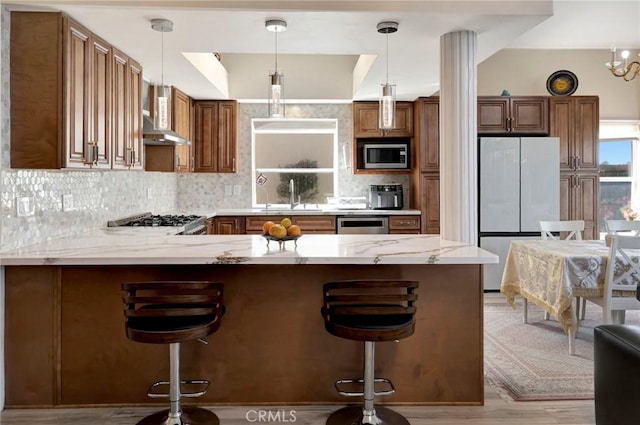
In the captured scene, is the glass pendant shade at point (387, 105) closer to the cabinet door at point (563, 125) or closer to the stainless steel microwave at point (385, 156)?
the stainless steel microwave at point (385, 156)

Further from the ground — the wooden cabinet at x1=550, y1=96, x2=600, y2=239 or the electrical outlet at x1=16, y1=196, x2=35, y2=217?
the wooden cabinet at x1=550, y1=96, x2=600, y2=239

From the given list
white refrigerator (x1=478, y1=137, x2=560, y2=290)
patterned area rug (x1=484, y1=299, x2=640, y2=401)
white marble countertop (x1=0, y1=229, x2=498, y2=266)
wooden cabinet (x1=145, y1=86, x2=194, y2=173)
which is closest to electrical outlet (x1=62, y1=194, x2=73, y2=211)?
white marble countertop (x1=0, y1=229, x2=498, y2=266)

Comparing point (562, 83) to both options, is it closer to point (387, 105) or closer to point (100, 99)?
point (387, 105)

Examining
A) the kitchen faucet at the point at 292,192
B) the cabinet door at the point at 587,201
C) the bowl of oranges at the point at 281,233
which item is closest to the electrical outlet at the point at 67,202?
the bowl of oranges at the point at 281,233

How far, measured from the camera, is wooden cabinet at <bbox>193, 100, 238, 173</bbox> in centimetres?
600

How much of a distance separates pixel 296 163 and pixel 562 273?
383 centimetres

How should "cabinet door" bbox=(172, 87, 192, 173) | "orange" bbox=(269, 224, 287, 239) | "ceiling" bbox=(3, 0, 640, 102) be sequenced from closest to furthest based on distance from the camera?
"orange" bbox=(269, 224, 287, 239) → "ceiling" bbox=(3, 0, 640, 102) → "cabinet door" bbox=(172, 87, 192, 173)

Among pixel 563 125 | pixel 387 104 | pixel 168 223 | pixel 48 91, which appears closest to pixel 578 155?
pixel 563 125

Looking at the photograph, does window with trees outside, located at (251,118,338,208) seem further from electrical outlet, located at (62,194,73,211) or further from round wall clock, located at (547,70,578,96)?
electrical outlet, located at (62,194,73,211)

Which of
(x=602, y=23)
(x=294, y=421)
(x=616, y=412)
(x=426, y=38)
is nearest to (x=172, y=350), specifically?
(x=294, y=421)

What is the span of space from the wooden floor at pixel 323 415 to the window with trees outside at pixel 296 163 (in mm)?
3978

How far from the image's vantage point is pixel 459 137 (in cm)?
327

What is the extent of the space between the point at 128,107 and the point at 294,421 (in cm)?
262

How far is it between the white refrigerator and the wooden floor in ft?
9.80
